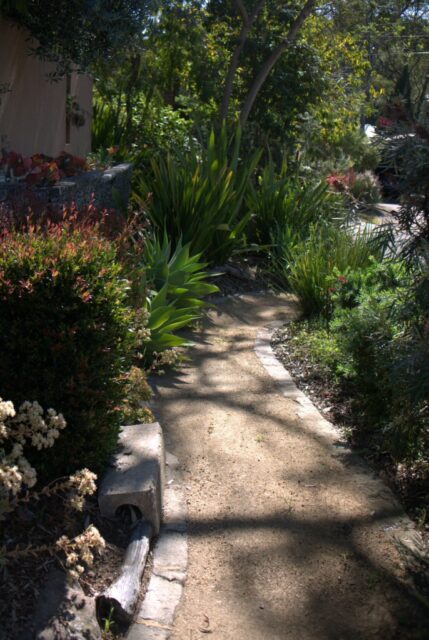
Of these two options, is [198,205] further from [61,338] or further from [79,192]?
[61,338]

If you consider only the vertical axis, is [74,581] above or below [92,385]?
below

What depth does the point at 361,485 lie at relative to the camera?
4.52 metres

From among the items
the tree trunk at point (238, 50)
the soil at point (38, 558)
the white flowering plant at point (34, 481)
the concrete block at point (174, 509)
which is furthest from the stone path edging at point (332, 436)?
the tree trunk at point (238, 50)

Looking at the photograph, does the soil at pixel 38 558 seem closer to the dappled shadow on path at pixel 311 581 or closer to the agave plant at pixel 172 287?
the dappled shadow on path at pixel 311 581

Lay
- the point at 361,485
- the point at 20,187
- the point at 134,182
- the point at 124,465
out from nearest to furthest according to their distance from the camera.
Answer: the point at 124,465 → the point at 361,485 → the point at 20,187 → the point at 134,182

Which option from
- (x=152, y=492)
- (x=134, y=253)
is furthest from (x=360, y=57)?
(x=152, y=492)

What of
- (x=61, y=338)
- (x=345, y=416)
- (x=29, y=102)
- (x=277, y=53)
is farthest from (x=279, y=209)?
(x=61, y=338)

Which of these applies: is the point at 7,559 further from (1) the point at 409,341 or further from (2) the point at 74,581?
(1) the point at 409,341

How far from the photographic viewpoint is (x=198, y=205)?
9039 mm

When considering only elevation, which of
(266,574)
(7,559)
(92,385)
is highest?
(92,385)

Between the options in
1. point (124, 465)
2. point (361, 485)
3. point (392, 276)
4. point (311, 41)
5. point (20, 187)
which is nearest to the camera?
point (124, 465)

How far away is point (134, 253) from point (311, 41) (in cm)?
924

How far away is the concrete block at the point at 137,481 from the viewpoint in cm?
374

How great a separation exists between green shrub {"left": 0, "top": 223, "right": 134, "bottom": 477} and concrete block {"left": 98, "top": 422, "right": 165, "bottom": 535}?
181 mm
